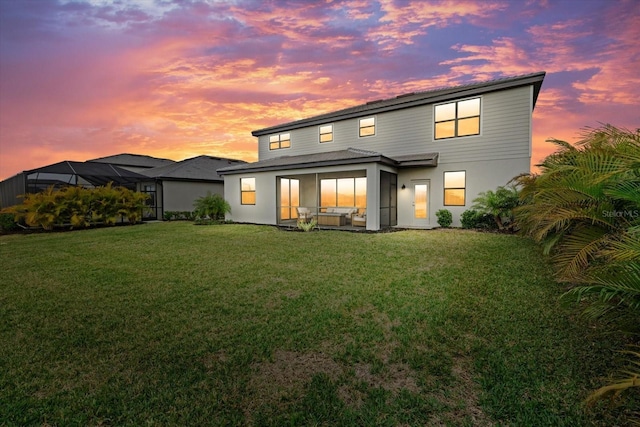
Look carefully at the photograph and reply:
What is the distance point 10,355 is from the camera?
127 inches

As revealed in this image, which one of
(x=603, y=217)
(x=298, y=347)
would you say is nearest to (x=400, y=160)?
(x=603, y=217)

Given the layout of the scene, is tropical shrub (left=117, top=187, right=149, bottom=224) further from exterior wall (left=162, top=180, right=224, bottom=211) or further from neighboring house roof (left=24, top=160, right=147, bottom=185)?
exterior wall (left=162, top=180, right=224, bottom=211)

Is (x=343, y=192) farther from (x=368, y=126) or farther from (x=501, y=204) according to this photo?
(x=501, y=204)

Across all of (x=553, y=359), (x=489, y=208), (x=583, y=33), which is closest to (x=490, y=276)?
(x=553, y=359)

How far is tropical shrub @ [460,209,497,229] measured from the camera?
39.2 ft

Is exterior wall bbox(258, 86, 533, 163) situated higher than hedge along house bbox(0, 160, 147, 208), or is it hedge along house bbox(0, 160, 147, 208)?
exterior wall bbox(258, 86, 533, 163)

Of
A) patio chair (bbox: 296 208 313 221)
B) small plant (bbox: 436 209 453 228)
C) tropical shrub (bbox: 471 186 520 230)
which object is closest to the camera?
tropical shrub (bbox: 471 186 520 230)

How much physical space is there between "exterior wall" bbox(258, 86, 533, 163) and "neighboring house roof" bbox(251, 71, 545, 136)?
Answer: 26cm

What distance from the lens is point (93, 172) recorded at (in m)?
18.6

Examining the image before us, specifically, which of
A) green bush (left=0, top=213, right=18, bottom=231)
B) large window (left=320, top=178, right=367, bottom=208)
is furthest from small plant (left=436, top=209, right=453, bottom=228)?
green bush (left=0, top=213, right=18, bottom=231)

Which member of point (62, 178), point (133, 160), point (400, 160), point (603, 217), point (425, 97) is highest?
point (425, 97)

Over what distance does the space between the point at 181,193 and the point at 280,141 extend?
824 centimetres

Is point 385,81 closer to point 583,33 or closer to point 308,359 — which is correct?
point 583,33

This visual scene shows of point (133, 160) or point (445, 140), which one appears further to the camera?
point (133, 160)
